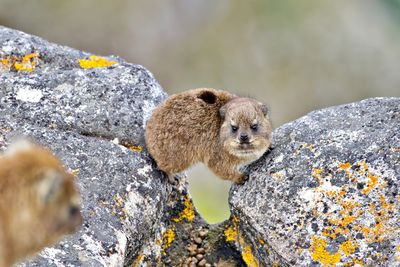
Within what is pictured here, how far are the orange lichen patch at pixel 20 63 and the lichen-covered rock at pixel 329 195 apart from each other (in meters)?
2.61

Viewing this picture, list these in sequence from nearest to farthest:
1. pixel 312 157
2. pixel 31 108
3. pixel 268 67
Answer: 1. pixel 312 157
2. pixel 31 108
3. pixel 268 67

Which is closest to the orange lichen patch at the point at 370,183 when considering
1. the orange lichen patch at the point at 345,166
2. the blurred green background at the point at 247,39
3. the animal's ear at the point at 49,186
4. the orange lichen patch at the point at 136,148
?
the orange lichen patch at the point at 345,166

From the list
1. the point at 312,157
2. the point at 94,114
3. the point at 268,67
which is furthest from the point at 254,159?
the point at 268,67

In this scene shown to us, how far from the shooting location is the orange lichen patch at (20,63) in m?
8.66

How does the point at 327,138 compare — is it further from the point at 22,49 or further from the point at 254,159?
the point at 22,49

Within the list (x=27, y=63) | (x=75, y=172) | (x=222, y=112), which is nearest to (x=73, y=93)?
(x=27, y=63)

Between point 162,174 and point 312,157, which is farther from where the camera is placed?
point 162,174

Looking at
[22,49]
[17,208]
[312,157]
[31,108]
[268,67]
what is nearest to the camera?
[17,208]

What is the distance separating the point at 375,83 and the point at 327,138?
18101 mm

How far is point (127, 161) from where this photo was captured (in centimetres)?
778

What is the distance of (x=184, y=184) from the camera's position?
8.52 metres

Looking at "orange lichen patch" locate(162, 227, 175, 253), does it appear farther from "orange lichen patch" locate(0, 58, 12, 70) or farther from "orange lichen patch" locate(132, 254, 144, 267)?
"orange lichen patch" locate(0, 58, 12, 70)

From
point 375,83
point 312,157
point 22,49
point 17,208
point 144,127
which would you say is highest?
point 375,83

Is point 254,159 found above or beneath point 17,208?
above
